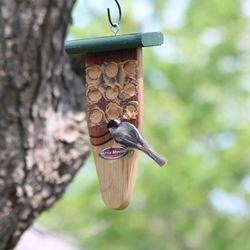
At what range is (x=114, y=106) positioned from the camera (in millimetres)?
2121

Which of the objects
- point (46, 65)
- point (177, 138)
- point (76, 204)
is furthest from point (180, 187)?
point (46, 65)

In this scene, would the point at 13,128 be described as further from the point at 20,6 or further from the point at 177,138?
the point at 177,138

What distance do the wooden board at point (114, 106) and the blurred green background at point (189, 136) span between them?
6558 millimetres

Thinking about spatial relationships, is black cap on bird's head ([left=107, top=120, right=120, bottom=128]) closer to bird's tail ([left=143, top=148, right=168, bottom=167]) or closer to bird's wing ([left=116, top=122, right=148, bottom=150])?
bird's wing ([left=116, top=122, right=148, bottom=150])

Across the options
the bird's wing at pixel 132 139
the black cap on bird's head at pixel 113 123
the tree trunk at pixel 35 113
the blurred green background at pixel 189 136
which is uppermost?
the black cap on bird's head at pixel 113 123

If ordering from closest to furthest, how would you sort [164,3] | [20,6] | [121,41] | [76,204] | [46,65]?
1. [121,41]
2. [20,6]
3. [46,65]
4. [76,204]
5. [164,3]

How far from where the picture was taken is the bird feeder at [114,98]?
2.04 meters

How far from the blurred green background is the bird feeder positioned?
258 inches

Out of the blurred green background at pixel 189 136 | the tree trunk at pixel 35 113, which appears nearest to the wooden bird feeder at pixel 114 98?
the tree trunk at pixel 35 113

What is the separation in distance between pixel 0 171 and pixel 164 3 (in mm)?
8539

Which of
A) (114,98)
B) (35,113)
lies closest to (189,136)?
(35,113)

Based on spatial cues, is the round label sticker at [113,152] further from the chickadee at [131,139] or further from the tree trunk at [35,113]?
the tree trunk at [35,113]

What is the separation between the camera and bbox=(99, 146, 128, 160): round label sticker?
2066 millimetres

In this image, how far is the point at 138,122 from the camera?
2.09 meters
